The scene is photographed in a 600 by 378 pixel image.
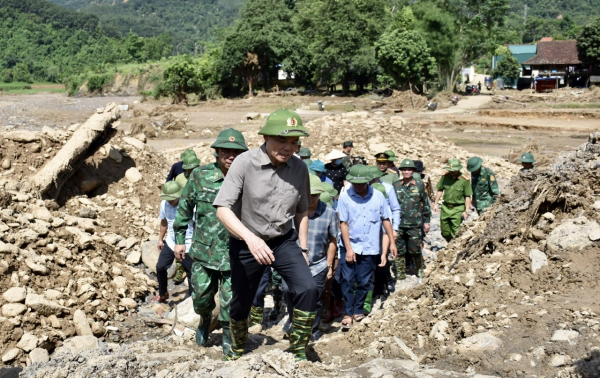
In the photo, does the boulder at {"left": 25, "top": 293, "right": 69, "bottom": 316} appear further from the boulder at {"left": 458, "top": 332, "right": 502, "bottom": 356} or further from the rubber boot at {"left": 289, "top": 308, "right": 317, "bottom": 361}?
the boulder at {"left": 458, "top": 332, "right": 502, "bottom": 356}

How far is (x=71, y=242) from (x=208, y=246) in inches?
157

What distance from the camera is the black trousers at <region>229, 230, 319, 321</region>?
403 cm

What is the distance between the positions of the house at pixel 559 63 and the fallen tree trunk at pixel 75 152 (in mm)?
50791

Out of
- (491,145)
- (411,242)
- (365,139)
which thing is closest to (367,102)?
(491,145)

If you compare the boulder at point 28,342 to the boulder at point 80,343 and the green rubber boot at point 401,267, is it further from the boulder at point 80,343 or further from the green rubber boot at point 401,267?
the green rubber boot at point 401,267

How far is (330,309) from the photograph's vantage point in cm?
711

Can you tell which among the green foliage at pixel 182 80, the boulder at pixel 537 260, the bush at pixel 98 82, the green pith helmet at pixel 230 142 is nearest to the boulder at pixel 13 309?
the green pith helmet at pixel 230 142

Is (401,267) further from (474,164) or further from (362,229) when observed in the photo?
(362,229)

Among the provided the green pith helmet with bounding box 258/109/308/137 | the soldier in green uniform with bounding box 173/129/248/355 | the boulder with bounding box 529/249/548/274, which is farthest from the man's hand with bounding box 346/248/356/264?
the green pith helmet with bounding box 258/109/308/137

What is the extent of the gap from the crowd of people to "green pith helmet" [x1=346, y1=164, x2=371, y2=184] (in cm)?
1

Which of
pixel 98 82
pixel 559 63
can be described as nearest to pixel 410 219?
pixel 559 63

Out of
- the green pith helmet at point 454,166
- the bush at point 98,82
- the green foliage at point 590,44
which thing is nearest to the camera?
the green pith helmet at point 454,166

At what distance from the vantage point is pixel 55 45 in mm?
118688

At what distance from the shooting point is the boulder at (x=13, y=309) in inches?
249
